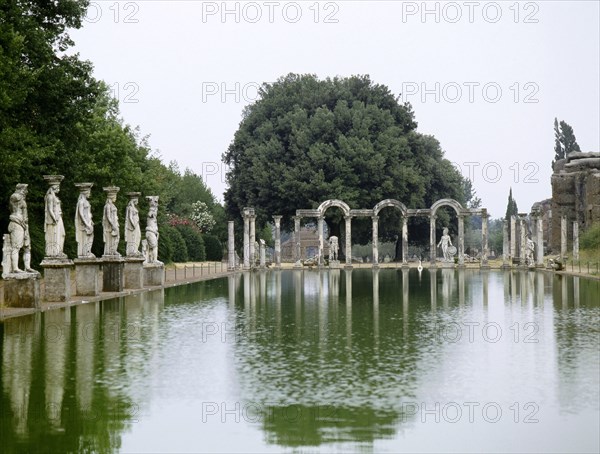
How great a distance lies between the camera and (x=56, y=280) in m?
22.6

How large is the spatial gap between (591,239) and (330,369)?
42.9 metres

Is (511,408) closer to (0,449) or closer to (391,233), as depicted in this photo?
(0,449)

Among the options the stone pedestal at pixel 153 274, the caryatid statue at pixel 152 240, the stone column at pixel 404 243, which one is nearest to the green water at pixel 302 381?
the stone pedestal at pixel 153 274

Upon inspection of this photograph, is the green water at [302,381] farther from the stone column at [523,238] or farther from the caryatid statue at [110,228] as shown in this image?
the stone column at [523,238]

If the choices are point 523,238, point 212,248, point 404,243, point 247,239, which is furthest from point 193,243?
point 523,238

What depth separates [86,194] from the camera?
25219 mm

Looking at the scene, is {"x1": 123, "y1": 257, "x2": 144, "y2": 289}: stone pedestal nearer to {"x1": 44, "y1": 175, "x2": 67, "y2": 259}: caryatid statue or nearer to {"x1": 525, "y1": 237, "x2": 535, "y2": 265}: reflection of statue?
{"x1": 44, "y1": 175, "x2": 67, "y2": 259}: caryatid statue

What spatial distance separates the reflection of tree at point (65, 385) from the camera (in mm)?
8359

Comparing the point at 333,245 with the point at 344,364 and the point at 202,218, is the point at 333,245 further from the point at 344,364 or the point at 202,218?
the point at 344,364

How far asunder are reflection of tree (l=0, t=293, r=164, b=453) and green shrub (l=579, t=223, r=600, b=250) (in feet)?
125

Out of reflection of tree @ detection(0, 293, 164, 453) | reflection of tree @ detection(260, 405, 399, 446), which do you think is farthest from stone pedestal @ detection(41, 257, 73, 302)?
reflection of tree @ detection(260, 405, 399, 446)

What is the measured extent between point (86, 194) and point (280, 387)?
1586 cm

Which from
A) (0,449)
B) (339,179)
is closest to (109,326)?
(0,449)

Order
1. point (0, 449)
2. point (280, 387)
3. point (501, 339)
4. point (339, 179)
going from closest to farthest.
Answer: point (0, 449)
point (280, 387)
point (501, 339)
point (339, 179)
